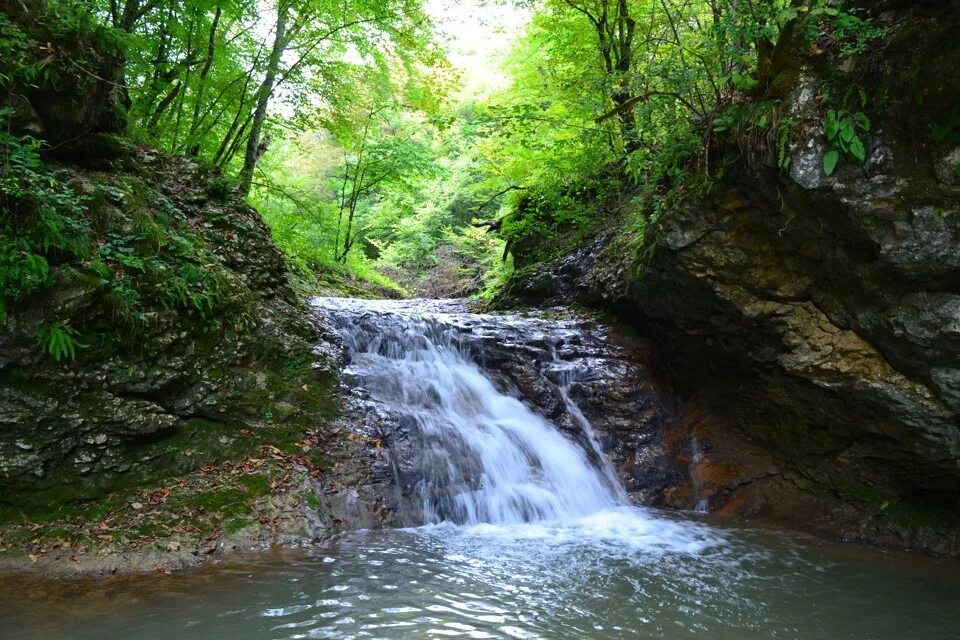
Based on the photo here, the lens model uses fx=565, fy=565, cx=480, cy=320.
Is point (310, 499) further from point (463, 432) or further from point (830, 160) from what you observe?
point (830, 160)

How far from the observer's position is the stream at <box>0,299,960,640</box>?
3.68 metres

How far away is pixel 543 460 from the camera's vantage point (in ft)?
23.6

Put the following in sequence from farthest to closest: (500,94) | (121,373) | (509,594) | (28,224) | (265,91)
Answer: (500,94) → (265,91) → (121,373) → (28,224) → (509,594)

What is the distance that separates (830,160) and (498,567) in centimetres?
453

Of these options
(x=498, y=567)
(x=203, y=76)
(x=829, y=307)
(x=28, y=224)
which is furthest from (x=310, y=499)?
(x=203, y=76)

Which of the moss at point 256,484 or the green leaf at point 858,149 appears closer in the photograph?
the green leaf at point 858,149

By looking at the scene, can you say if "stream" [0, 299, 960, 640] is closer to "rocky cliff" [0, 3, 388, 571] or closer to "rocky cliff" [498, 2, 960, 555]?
"rocky cliff" [0, 3, 388, 571]

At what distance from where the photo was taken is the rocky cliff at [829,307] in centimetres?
477

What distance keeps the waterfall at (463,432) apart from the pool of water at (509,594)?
64cm

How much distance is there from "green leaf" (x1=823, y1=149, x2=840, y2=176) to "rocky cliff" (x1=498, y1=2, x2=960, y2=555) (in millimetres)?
69

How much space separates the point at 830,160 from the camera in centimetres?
493

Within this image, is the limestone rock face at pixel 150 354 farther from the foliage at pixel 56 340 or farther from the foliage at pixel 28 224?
the foliage at pixel 28 224

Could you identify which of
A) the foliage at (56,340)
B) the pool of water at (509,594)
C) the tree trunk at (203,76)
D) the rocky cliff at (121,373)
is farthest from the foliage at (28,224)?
the tree trunk at (203,76)

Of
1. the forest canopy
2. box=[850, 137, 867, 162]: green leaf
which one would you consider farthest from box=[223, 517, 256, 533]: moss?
box=[850, 137, 867, 162]: green leaf
